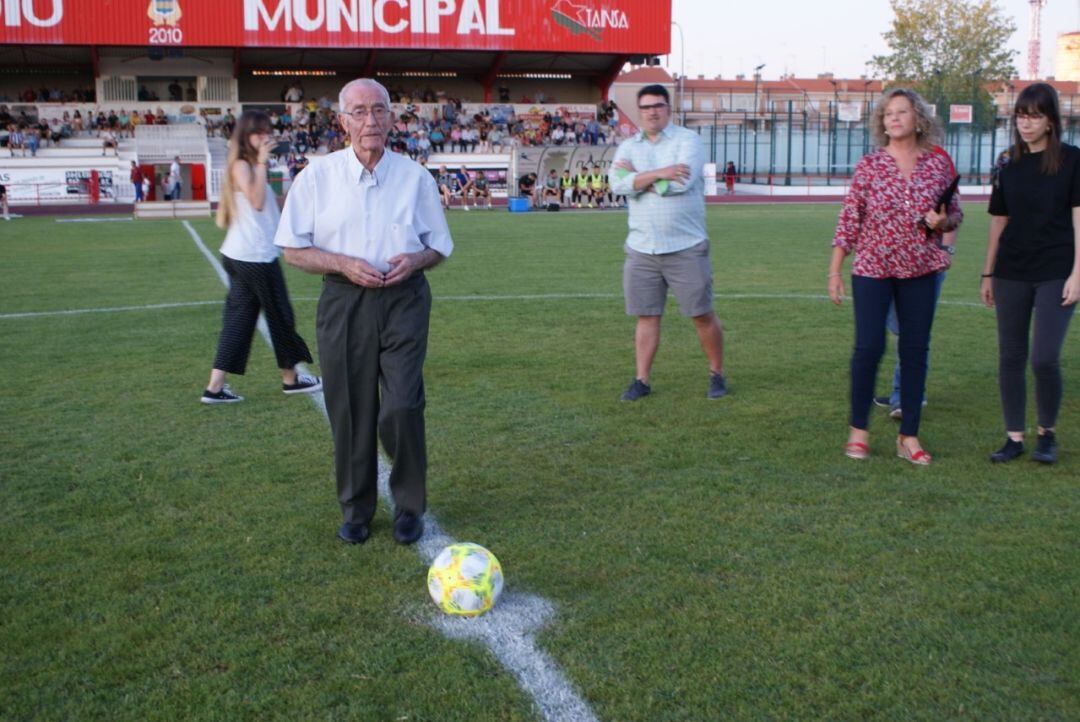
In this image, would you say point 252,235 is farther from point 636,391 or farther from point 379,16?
point 379,16

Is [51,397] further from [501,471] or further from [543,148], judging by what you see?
[543,148]

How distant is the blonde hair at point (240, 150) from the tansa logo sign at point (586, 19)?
4477 centimetres

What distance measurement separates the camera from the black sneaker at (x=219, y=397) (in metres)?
7.16

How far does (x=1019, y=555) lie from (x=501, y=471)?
95.3 inches

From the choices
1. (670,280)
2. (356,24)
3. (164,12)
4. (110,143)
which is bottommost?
(670,280)

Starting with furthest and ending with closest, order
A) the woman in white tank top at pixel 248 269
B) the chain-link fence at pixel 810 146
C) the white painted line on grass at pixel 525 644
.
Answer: the chain-link fence at pixel 810 146 → the woman in white tank top at pixel 248 269 → the white painted line on grass at pixel 525 644

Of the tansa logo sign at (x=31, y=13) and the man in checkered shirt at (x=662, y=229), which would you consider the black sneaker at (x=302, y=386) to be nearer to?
the man in checkered shirt at (x=662, y=229)

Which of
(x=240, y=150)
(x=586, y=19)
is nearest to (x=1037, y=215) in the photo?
(x=240, y=150)

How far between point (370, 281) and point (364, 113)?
646 mm

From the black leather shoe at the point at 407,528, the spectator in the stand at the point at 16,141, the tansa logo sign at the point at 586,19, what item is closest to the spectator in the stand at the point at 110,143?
the spectator in the stand at the point at 16,141

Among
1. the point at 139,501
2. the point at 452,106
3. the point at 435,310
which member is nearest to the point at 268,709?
the point at 139,501

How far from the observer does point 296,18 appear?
4675cm

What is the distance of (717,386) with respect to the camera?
717cm

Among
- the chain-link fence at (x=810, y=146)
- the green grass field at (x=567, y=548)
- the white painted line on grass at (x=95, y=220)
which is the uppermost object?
the chain-link fence at (x=810, y=146)
